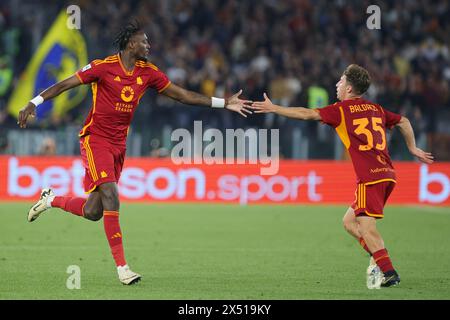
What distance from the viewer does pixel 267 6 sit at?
91.6 feet

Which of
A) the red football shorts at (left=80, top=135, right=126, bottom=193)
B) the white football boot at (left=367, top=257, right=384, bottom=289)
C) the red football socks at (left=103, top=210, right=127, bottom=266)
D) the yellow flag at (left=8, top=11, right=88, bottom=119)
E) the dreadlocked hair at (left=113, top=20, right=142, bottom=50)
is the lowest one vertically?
the white football boot at (left=367, top=257, right=384, bottom=289)

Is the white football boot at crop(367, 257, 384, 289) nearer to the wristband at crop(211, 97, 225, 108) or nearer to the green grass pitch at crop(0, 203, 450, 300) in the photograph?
the green grass pitch at crop(0, 203, 450, 300)

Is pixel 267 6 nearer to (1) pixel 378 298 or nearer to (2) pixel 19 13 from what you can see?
(2) pixel 19 13

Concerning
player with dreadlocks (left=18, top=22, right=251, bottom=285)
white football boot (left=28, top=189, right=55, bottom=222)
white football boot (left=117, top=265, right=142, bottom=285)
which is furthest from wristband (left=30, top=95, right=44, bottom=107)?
white football boot (left=117, top=265, right=142, bottom=285)

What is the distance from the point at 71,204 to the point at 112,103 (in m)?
1.30

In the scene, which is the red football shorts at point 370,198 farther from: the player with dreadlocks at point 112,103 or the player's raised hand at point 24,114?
the player's raised hand at point 24,114

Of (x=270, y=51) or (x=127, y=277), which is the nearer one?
(x=127, y=277)

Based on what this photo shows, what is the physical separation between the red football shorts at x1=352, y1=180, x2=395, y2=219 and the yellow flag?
15124 mm

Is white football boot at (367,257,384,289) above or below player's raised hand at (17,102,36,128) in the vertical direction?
below

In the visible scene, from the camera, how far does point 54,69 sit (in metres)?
24.9

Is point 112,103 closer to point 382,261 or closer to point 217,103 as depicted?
point 217,103

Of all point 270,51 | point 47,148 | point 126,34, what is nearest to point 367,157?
point 126,34

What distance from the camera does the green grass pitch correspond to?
9656mm
